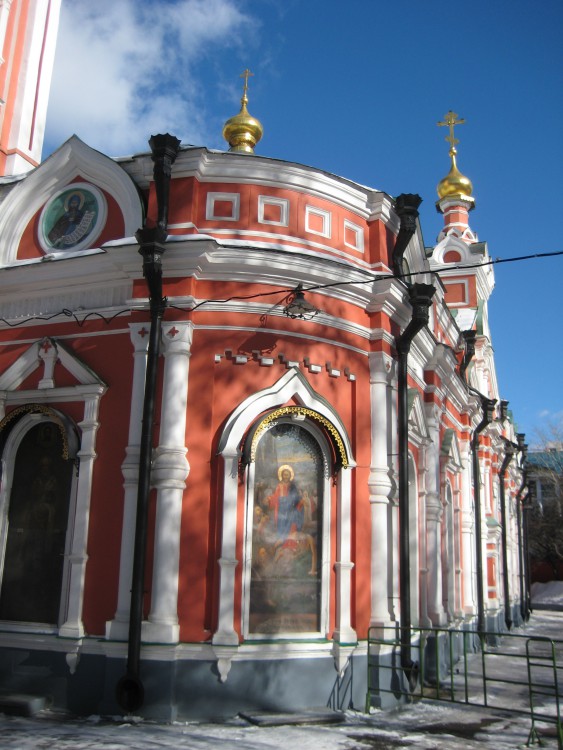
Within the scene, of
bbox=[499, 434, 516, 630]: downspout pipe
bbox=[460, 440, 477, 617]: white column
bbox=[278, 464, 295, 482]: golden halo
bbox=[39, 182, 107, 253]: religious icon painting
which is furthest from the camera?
bbox=[499, 434, 516, 630]: downspout pipe

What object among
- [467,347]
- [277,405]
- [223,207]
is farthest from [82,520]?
[467,347]

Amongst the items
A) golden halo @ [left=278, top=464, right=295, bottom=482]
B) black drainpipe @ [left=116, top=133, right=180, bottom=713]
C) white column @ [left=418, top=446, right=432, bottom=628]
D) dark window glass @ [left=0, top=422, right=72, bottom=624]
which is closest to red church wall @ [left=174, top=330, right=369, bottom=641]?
black drainpipe @ [left=116, top=133, right=180, bottom=713]

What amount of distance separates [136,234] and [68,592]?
3.66 m

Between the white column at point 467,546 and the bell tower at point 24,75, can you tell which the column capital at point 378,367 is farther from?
the bell tower at point 24,75

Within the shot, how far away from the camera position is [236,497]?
759 cm

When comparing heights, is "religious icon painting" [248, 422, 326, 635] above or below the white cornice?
below

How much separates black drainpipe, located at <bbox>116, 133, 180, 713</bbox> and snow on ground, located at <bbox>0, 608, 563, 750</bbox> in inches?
12.4

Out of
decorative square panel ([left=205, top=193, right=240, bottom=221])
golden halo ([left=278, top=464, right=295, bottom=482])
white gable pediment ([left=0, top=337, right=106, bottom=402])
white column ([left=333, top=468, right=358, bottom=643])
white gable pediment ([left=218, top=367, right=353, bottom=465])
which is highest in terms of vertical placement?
decorative square panel ([left=205, top=193, right=240, bottom=221])

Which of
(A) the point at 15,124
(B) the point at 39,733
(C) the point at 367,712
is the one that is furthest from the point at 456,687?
(A) the point at 15,124

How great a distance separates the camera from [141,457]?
7445mm

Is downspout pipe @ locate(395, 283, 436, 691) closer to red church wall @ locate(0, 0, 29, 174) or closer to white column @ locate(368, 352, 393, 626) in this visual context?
white column @ locate(368, 352, 393, 626)

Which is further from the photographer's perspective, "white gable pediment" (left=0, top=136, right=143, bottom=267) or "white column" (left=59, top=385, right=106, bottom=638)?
"white gable pediment" (left=0, top=136, right=143, bottom=267)

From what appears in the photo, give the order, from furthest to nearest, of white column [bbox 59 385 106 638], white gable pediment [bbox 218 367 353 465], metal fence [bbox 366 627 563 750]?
white gable pediment [bbox 218 367 353 465]
white column [bbox 59 385 106 638]
metal fence [bbox 366 627 563 750]

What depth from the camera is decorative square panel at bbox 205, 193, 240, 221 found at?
27.3 feet
